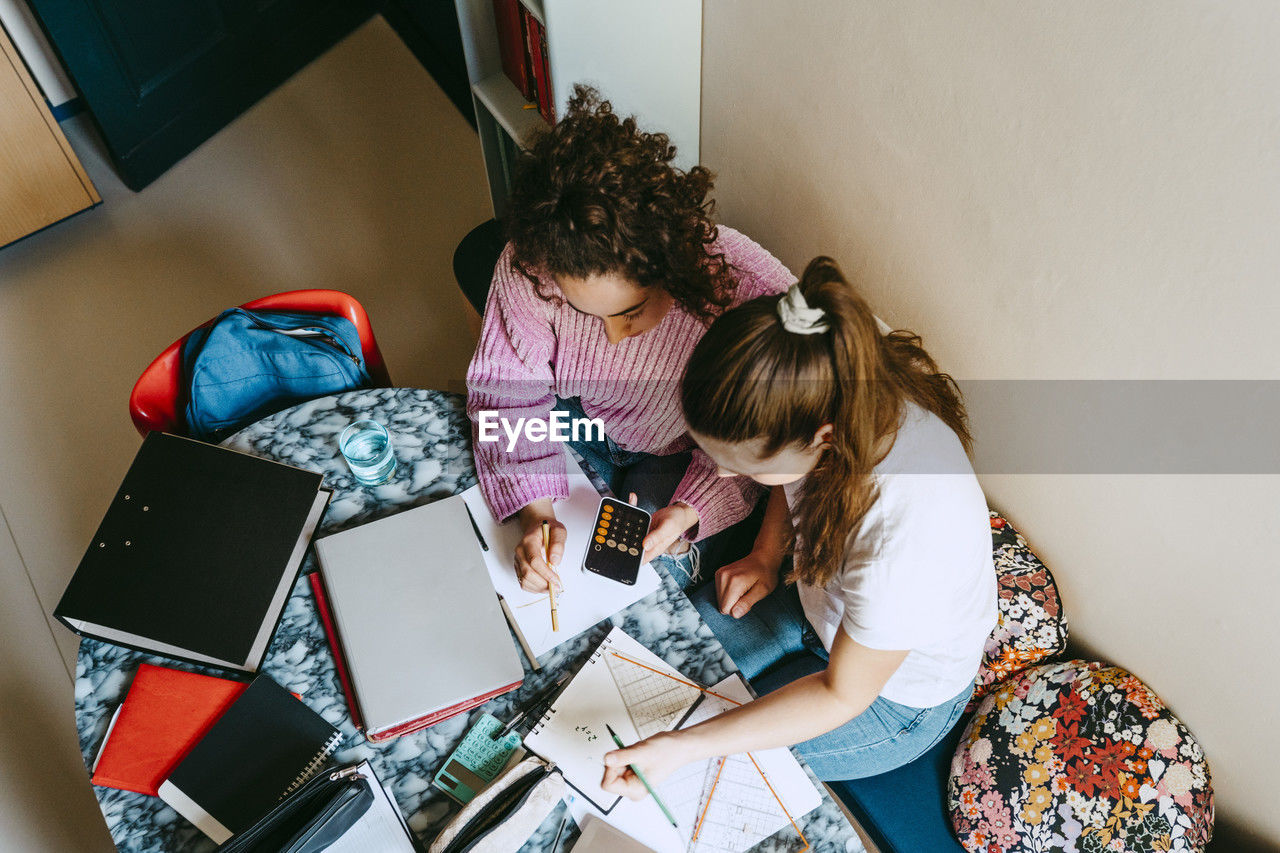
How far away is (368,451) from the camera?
3.97 ft

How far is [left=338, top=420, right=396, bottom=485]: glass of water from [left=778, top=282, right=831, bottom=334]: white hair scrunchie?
64cm

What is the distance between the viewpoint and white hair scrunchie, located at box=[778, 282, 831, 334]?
0.82 m

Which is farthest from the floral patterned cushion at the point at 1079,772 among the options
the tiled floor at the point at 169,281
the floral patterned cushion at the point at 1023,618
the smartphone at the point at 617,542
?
the tiled floor at the point at 169,281

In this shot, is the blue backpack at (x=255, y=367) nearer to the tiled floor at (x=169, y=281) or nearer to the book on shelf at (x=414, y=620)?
the book on shelf at (x=414, y=620)

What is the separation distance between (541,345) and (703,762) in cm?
69

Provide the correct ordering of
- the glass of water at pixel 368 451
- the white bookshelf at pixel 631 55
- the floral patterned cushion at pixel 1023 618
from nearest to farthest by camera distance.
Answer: the glass of water at pixel 368 451 → the floral patterned cushion at pixel 1023 618 → the white bookshelf at pixel 631 55

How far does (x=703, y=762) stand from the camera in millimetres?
962

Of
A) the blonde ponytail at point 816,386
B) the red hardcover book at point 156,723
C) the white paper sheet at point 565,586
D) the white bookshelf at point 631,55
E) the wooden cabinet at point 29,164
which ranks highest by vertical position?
the wooden cabinet at point 29,164

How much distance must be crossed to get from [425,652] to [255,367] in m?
0.62

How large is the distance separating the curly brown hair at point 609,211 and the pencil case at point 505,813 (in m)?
0.64

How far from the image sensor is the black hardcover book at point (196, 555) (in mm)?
1006

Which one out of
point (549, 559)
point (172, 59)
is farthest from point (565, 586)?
point (172, 59)

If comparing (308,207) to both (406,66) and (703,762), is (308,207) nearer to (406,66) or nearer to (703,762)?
(406,66)

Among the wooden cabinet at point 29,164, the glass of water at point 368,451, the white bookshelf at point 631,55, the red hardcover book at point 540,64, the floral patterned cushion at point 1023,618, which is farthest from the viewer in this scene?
the wooden cabinet at point 29,164
